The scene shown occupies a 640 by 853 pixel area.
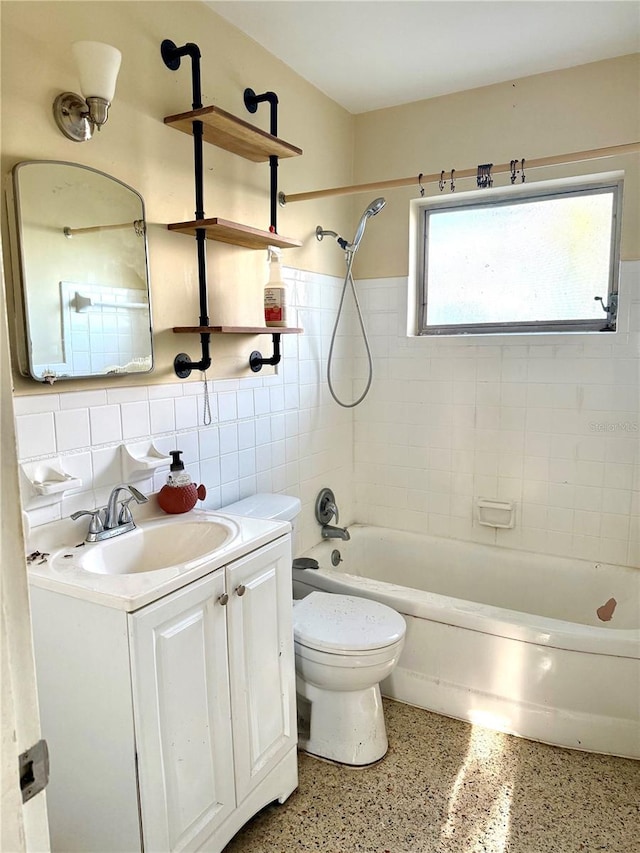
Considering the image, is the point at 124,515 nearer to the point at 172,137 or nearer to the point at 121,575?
the point at 121,575

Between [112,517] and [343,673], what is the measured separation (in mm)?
889

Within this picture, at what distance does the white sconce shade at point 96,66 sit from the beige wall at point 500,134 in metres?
1.65

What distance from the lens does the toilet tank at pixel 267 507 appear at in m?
2.05

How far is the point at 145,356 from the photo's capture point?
176 cm

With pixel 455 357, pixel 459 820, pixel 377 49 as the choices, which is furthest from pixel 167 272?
pixel 459 820

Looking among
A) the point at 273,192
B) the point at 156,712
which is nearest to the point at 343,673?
the point at 156,712

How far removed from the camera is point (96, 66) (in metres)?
1.40

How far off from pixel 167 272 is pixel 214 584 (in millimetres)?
1022

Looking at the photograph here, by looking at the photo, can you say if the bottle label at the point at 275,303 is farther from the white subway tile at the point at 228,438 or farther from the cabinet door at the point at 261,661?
the cabinet door at the point at 261,661

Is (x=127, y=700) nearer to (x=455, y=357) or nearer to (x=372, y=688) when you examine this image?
(x=372, y=688)

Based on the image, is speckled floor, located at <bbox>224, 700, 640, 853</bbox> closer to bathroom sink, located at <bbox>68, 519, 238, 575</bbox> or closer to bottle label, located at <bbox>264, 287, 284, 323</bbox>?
bathroom sink, located at <bbox>68, 519, 238, 575</bbox>

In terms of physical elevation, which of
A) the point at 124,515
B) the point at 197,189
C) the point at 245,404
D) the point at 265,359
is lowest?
the point at 124,515

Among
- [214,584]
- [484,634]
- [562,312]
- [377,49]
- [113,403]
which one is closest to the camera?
[214,584]

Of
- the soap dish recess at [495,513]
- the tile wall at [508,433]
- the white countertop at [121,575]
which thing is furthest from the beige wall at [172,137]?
the soap dish recess at [495,513]
